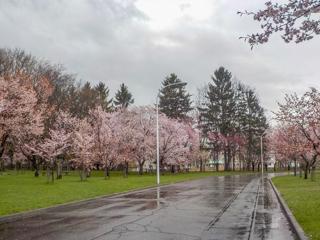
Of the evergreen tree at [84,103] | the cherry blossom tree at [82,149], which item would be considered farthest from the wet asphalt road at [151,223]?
the evergreen tree at [84,103]

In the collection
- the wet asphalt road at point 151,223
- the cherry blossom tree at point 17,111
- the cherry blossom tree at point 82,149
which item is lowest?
the wet asphalt road at point 151,223

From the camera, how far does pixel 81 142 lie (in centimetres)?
4572

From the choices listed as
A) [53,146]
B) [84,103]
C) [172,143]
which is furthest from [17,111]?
[172,143]

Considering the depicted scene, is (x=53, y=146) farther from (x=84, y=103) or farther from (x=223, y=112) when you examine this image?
(x=223, y=112)

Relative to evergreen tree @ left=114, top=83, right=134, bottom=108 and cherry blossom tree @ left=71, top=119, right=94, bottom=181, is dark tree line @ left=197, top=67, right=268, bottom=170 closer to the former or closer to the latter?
evergreen tree @ left=114, top=83, right=134, bottom=108

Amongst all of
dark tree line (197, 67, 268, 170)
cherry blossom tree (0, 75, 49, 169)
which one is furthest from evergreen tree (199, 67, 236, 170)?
cherry blossom tree (0, 75, 49, 169)

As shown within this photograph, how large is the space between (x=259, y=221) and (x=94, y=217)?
530 cm

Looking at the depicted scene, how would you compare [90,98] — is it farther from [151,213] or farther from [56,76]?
[151,213]

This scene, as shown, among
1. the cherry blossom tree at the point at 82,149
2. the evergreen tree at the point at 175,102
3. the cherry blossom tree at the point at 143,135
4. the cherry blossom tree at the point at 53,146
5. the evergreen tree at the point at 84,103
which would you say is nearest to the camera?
the cherry blossom tree at the point at 53,146

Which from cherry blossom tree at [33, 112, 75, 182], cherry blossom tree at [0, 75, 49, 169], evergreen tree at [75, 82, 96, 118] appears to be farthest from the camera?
evergreen tree at [75, 82, 96, 118]

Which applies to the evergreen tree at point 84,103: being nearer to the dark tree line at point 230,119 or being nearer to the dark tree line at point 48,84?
the dark tree line at point 48,84

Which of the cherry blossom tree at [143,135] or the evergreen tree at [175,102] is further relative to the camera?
the evergreen tree at [175,102]

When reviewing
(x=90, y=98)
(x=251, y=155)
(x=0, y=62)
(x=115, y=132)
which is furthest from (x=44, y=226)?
(x=251, y=155)

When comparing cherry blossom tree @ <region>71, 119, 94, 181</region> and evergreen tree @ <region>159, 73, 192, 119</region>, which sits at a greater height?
evergreen tree @ <region>159, 73, 192, 119</region>
